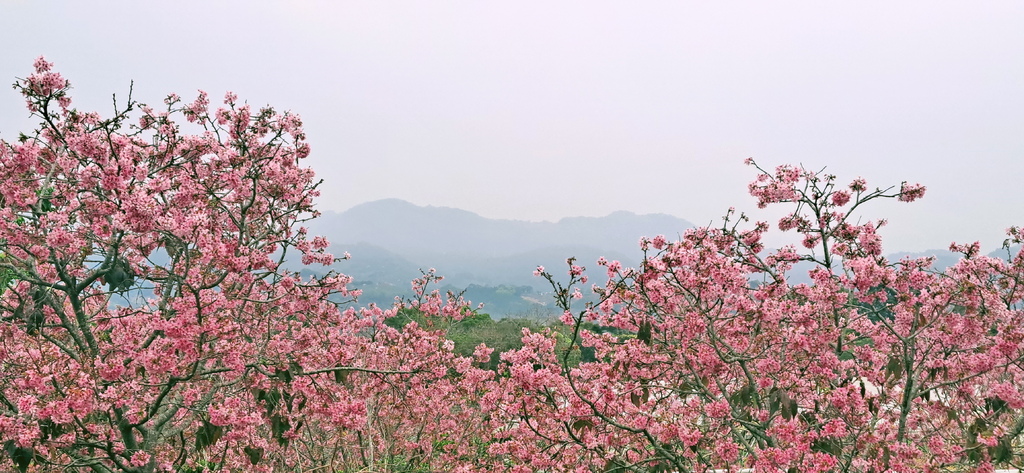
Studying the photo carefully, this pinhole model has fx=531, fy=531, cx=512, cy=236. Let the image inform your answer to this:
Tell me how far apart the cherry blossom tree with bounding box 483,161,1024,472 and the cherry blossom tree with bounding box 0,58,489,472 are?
5.69ft

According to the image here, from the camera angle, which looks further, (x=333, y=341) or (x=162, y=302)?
(x=333, y=341)

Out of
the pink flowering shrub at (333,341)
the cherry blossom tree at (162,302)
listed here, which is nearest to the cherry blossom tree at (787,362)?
the pink flowering shrub at (333,341)

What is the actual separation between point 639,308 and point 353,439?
13.6 feet

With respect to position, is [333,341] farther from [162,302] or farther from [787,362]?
[787,362]

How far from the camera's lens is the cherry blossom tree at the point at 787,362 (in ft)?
14.1

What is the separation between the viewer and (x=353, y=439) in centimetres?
678

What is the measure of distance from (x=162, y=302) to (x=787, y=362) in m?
5.70

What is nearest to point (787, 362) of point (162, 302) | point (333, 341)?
point (333, 341)

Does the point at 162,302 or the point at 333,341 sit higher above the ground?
the point at 162,302

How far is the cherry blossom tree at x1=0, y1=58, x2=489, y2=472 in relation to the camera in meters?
4.03

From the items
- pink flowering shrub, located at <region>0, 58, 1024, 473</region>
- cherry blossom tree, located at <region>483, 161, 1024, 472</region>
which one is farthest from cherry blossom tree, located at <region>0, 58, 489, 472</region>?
cherry blossom tree, located at <region>483, 161, 1024, 472</region>

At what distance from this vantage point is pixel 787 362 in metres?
4.69

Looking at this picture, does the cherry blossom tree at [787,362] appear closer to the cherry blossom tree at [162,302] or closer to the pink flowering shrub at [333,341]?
the pink flowering shrub at [333,341]

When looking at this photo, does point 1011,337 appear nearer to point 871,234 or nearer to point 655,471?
point 871,234
